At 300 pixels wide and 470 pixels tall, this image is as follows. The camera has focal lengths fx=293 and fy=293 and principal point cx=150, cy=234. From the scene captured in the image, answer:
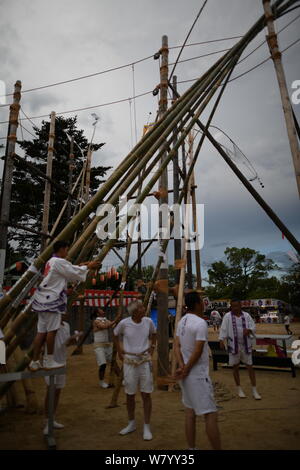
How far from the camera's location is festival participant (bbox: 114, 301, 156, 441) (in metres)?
4.32

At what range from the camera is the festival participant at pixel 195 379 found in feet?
10.0

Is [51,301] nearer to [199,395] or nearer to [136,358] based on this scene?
[136,358]

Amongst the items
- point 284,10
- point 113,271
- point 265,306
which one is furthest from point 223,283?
point 284,10

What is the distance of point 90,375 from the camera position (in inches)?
353

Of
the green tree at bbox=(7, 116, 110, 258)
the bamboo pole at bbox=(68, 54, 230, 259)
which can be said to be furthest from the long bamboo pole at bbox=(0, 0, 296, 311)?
the green tree at bbox=(7, 116, 110, 258)

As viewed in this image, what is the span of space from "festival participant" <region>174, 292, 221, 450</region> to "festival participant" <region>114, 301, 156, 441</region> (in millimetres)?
1129

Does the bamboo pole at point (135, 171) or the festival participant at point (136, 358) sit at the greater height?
the bamboo pole at point (135, 171)

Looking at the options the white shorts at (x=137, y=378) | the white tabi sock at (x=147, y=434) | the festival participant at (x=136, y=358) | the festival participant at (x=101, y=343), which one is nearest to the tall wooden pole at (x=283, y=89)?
the festival participant at (x=136, y=358)

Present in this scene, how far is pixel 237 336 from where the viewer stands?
650 centimetres

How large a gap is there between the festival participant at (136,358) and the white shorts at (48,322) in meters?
1.09

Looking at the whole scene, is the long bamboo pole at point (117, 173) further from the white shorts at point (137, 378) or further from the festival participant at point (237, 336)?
the festival participant at point (237, 336)

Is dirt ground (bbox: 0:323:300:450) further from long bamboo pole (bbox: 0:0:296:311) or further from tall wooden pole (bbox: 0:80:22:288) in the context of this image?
tall wooden pole (bbox: 0:80:22:288)

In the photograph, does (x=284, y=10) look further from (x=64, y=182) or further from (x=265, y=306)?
(x=265, y=306)
